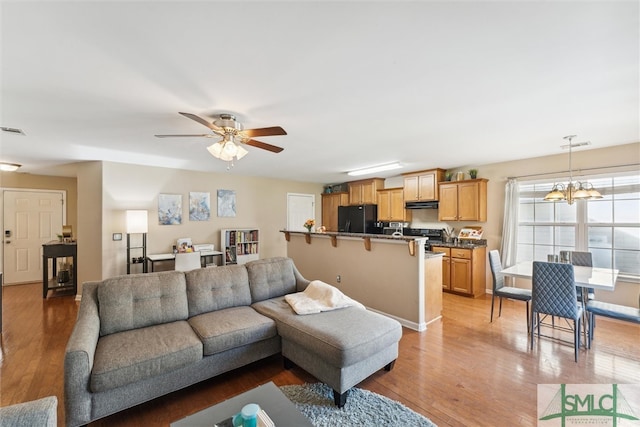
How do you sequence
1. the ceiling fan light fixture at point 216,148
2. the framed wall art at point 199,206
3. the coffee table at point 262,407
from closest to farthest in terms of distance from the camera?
the coffee table at point 262,407 → the ceiling fan light fixture at point 216,148 → the framed wall art at point 199,206

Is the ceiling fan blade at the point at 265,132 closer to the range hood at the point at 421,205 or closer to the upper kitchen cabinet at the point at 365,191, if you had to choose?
the range hood at the point at 421,205

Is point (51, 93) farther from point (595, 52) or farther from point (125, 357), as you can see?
point (595, 52)

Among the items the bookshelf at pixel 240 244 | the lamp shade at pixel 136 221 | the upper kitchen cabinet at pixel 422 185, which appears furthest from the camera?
the bookshelf at pixel 240 244

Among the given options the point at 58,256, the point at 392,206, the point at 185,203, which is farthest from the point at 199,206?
the point at 392,206

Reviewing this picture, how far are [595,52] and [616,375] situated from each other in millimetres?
2675

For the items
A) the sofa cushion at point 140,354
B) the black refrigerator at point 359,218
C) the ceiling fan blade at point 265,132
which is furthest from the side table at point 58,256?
the black refrigerator at point 359,218

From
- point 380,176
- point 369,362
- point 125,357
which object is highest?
point 380,176

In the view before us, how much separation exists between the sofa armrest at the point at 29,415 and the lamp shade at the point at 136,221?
382 centimetres

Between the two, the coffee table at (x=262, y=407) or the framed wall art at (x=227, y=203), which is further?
the framed wall art at (x=227, y=203)

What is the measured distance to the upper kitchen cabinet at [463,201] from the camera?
16.5 ft

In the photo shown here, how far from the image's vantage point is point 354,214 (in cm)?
705

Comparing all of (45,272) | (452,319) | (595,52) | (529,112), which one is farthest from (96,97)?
(452,319)

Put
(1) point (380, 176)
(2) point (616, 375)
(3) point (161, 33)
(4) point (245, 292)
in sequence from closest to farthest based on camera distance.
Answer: (3) point (161, 33), (2) point (616, 375), (4) point (245, 292), (1) point (380, 176)

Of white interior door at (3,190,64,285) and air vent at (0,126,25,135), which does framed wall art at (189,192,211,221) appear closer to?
air vent at (0,126,25,135)
